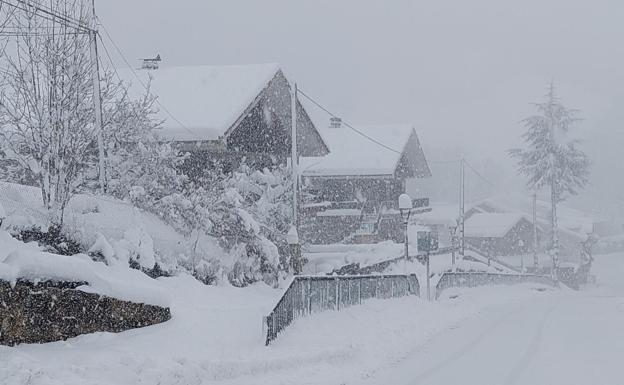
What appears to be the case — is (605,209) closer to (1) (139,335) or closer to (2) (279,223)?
(2) (279,223)

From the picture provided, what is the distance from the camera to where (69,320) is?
33.6ft

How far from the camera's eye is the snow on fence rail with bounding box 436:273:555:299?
30469 millimetres

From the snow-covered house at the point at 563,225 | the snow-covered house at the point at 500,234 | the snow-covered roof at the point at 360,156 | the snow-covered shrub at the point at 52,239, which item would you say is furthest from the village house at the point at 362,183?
the snow-covered house at the point at 563,225

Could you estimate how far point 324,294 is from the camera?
17.5 metres

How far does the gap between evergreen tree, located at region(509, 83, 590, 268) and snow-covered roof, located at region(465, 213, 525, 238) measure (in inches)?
522

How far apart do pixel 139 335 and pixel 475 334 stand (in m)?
10.3

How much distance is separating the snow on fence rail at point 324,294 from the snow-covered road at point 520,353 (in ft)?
7.05

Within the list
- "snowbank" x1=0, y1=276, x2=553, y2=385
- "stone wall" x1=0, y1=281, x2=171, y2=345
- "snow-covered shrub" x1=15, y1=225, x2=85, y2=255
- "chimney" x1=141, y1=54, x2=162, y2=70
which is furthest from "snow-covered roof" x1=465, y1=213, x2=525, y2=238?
"stone wall" x1=0, y1=281, x2=171, y2=345

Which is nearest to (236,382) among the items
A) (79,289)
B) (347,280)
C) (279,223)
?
(79,289)

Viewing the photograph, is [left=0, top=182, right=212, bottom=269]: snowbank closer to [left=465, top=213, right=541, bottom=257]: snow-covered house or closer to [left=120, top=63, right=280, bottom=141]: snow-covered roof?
[left=120, top=63, right=280, bottom=141]: snow-covered roof

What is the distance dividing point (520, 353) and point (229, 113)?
12.9 metres

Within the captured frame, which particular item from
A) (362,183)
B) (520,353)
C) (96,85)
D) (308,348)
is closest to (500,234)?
(362,183)

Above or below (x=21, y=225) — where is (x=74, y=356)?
below

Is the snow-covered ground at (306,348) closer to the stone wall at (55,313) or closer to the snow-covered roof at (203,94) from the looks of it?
the stone wall at (55,313)
